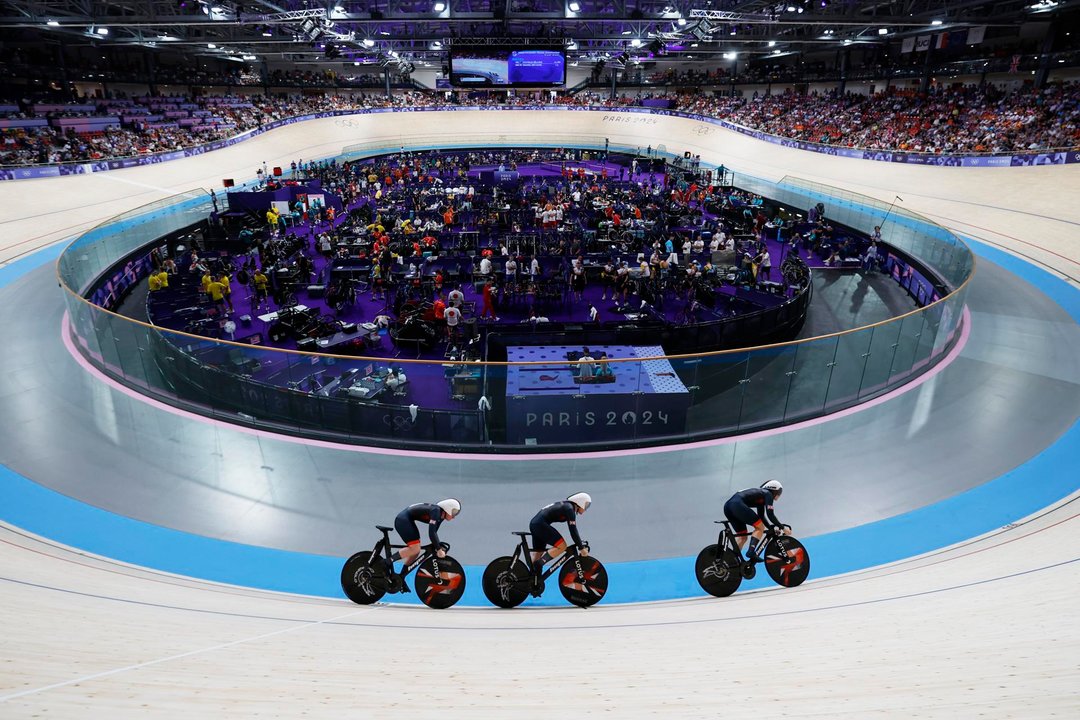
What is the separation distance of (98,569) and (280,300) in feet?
34.2

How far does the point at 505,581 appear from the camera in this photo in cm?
538

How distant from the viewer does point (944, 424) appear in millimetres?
8961

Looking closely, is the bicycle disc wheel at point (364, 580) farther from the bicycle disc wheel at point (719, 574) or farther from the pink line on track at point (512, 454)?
the bicycle disc wheel at point (719, 574)

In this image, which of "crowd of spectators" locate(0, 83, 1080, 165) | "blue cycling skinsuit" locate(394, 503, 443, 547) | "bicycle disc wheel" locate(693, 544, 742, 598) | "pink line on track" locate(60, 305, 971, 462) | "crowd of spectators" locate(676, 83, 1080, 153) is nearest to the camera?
"blue cycling skinsuit" locate(394, 503, 443, 547)

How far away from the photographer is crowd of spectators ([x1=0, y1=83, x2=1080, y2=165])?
2503 cm

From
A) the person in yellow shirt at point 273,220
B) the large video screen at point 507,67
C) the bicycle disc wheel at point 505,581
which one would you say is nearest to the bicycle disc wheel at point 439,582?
the bicycle disc wheel at point 505,581

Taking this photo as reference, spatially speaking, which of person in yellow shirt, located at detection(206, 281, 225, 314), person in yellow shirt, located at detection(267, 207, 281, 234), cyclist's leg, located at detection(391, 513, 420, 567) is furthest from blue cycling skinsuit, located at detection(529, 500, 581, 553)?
person in yellow shirt, located at detection(267, 207, 281, 234)

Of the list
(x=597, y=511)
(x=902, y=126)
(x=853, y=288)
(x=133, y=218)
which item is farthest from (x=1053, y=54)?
(x=133, y=218)

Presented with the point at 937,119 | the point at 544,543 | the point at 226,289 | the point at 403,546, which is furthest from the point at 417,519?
the point at 937,119

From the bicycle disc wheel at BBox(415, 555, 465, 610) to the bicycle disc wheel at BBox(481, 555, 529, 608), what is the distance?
258 millimetres

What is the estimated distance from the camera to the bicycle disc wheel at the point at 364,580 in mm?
5371

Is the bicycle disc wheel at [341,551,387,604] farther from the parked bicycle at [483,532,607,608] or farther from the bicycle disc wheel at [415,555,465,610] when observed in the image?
the parked bicycle at [483,532,607,608]

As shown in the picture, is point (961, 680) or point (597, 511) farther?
point (597, 511)

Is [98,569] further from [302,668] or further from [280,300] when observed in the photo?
[280,300]
